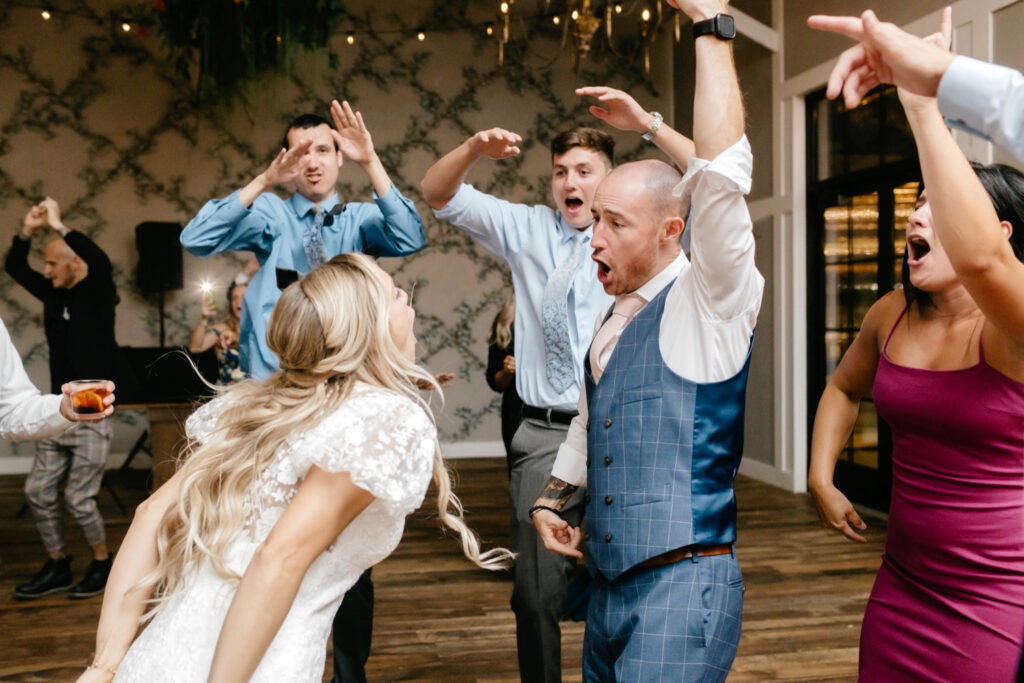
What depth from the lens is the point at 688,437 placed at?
1.52 meters

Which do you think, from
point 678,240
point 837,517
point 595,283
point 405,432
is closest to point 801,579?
point 595,283

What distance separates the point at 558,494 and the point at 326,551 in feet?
1.78

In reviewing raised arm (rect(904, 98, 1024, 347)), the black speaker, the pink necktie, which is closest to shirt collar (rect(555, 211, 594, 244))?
the pink necktie

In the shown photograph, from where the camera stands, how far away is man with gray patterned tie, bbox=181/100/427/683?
8.43 feet

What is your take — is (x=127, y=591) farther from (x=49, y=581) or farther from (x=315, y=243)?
(x=49, y=581)

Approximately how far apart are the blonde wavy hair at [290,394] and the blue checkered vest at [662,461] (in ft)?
0.89

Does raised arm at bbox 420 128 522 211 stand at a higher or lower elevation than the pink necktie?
higher

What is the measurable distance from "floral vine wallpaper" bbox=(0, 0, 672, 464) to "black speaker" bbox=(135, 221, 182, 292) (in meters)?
0.24

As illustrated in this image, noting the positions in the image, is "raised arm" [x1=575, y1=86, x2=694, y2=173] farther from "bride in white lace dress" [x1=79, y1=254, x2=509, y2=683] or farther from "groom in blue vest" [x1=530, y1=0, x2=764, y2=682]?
"bride in white lace dress" [x1=79, y1=254, x2=509, y2=683]

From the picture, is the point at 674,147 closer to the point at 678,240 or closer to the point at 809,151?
the point at 678,240

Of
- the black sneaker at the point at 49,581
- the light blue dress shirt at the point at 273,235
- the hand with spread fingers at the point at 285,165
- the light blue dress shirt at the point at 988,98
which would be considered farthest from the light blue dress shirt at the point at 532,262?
the black sneaker at the point at 49,581

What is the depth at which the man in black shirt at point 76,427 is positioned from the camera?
164 inches

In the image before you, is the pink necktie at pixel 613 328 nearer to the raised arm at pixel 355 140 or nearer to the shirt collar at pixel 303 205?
the raised arm at pixel 355 140

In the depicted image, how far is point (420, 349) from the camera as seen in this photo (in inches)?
333
